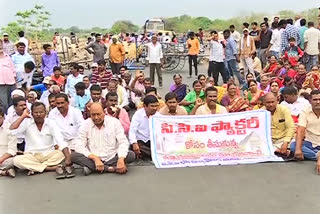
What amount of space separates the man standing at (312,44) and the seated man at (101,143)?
→ 8046mm

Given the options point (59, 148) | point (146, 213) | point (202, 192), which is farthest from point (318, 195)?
point (59, 148)

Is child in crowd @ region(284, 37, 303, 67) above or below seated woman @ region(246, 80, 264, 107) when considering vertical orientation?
above

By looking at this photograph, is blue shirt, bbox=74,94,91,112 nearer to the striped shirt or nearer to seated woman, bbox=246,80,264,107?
the striped shirt

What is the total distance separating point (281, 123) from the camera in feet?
24.2

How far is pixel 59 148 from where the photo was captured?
6.80m

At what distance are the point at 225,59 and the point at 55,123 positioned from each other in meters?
8.25

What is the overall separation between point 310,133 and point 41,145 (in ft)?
12.5

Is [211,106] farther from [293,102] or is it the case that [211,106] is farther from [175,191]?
[175,191]

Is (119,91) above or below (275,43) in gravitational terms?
below

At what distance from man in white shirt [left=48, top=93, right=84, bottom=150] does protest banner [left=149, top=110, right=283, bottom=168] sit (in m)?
1.19

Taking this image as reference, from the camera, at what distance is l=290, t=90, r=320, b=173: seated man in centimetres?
680

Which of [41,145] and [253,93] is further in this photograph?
[253,93]

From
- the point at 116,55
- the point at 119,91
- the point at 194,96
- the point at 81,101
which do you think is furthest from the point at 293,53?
the point at 81,101

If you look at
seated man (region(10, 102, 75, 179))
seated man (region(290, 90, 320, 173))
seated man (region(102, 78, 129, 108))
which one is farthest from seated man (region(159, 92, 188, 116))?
seated man (region(102, 78, 129, 108))
